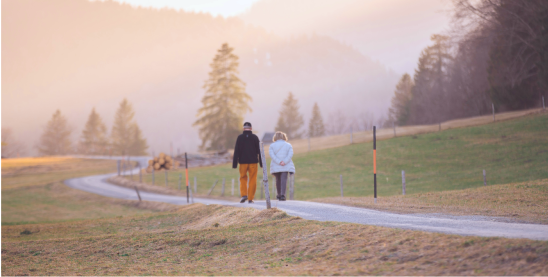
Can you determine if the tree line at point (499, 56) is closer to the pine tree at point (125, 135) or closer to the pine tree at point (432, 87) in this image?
the pine tree at point (432, 87)

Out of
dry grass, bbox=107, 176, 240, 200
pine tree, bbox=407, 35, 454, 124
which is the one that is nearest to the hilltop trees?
dry grass, bbox=107, 176, 240, 200

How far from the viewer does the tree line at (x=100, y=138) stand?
106438mm

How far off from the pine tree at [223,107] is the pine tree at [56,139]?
67.9m

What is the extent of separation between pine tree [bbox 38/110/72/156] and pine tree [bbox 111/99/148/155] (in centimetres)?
2114

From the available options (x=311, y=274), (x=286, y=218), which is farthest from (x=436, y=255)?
(x=286, y=218)

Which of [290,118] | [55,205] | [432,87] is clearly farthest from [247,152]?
[290,118]

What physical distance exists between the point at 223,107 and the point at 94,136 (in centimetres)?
6365

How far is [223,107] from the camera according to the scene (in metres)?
66.6

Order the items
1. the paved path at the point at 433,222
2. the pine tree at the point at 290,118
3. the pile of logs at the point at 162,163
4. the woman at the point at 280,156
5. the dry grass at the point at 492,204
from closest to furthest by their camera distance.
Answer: the paved path at the point at 433,222 < the dry grass at the point at 492,204 < the woman at the point at 280,156 < the pile of logs at the point at 162,163 < the pine tree at the point at 290,118

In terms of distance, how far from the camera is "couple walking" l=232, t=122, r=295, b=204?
41.0ft

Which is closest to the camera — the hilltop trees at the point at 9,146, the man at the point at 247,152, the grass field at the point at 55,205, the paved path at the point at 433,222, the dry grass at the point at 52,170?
the paved path at the point at 433,222

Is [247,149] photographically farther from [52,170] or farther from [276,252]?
[52,170]

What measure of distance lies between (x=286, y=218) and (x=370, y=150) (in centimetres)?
3135

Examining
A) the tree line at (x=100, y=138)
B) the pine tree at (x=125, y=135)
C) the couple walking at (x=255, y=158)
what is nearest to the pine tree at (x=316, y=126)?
the tree line at (x=100, y=138)
